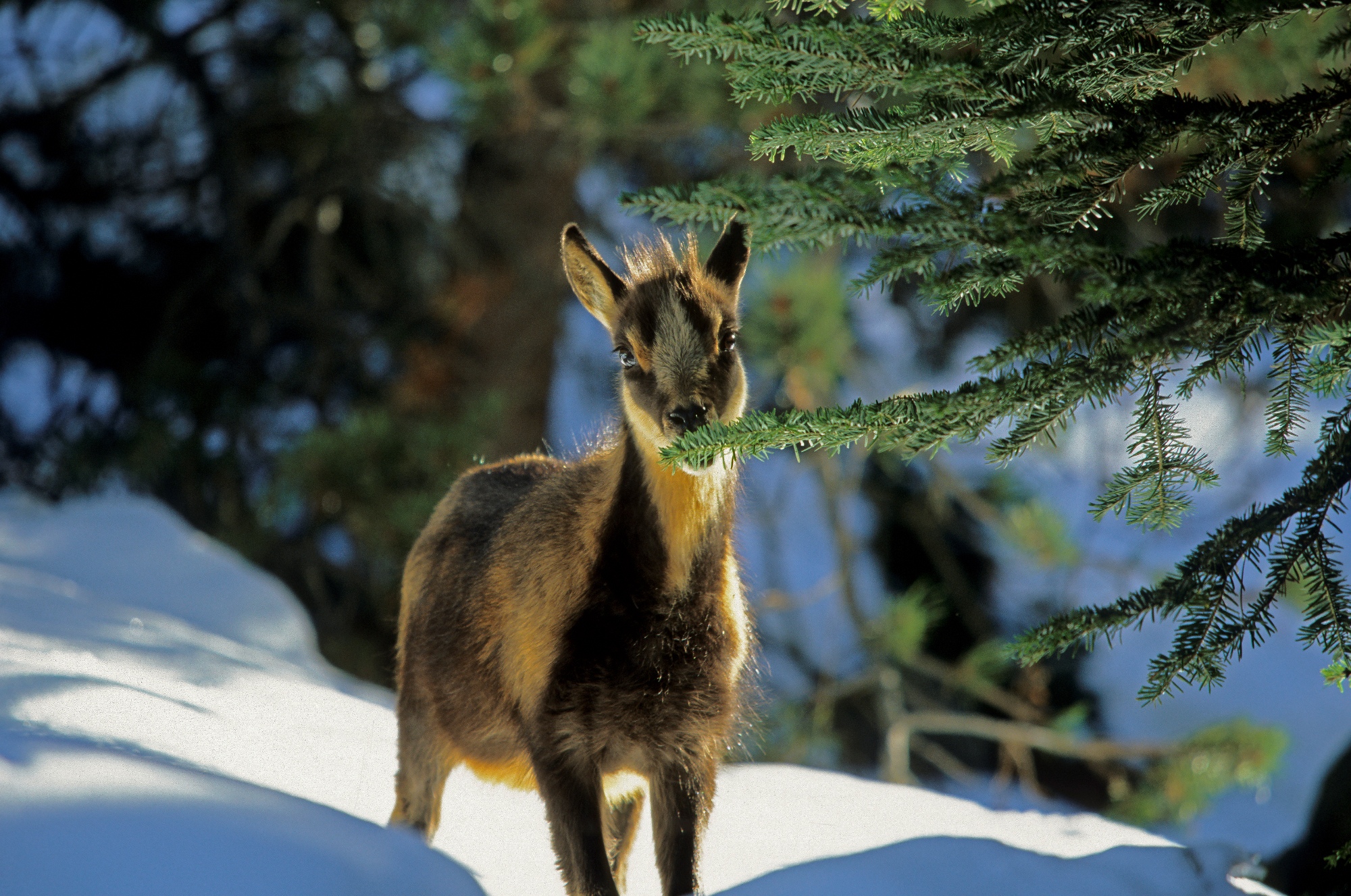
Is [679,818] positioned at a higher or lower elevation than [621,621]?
lower

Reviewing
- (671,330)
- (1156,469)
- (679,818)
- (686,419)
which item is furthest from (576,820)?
(1156,469)

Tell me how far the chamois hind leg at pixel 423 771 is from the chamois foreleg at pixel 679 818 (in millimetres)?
733

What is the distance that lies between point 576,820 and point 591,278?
1395 millimetres

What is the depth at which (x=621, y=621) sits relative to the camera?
2652 mm

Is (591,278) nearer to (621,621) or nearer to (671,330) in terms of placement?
(671,330)

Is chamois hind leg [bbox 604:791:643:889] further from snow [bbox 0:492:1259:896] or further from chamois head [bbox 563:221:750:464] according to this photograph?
chamois head [bbox 563:221:750:464]

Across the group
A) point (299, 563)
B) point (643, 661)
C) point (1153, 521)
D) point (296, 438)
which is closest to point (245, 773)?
point (643, 661)

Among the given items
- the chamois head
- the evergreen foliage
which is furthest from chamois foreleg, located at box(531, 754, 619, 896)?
the evergreen foliage

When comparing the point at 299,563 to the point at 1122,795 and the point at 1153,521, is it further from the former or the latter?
the point at 1153,521

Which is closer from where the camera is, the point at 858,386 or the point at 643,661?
the point at 643,661

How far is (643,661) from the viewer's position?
2.62 metres

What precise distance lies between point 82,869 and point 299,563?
573cm

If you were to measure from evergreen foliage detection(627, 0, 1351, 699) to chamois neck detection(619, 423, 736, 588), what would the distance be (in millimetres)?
815

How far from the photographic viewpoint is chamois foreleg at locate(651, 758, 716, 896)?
2680 mm
